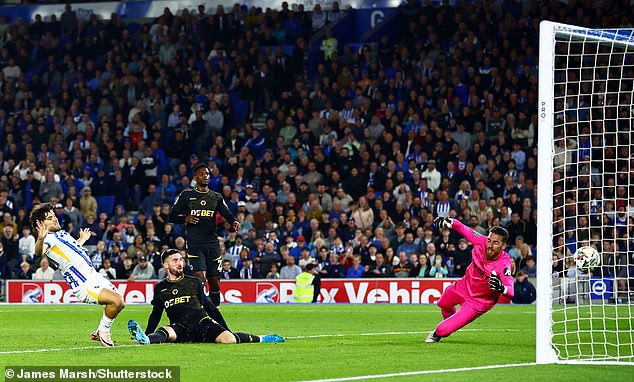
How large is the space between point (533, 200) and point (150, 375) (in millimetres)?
18856

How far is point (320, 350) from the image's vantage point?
12688 mm

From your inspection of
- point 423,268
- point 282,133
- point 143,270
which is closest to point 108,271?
point 143,270

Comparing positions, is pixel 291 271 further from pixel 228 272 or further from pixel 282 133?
pixel 282 133

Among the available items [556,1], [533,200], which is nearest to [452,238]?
[533,200]

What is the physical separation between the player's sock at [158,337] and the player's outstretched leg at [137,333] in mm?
205

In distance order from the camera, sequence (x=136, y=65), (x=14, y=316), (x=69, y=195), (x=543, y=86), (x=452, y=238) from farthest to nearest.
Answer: (x=136, y=65)
(x=69, y=195)
(x=452, y=238)
(x=14, y=316)
(x=543, y=86)

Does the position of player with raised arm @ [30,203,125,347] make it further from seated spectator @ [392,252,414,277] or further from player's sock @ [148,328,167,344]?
seated spectator @ [392,252,414,277]

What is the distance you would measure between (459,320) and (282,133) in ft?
63.3

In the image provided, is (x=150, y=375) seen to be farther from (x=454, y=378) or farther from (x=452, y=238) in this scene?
(x=452, y=238)

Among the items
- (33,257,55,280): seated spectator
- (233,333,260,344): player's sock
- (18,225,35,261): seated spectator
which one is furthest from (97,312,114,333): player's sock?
(18,225,35,261): seated spectator

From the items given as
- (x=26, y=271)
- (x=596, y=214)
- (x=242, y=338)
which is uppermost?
(x=596, y=214)

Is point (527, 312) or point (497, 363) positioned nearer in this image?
point (497, 363)

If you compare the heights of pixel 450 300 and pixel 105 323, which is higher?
pixel 450 300

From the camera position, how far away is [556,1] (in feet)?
105
